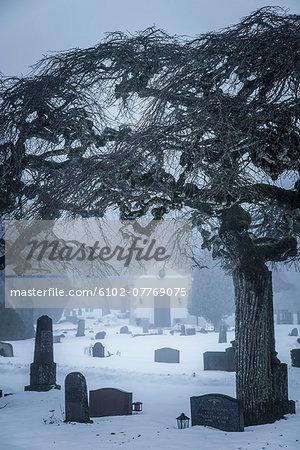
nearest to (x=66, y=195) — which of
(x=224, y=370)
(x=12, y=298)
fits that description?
(x=224, y=370)

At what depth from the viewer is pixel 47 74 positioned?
10.7m

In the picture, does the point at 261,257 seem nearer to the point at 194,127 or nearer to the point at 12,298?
the point at 194,127

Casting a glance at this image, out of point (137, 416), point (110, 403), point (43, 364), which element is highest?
point (43, 364)

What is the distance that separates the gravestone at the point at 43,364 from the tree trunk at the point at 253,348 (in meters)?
8.83

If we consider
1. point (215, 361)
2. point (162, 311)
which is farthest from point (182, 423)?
point (162, 311)

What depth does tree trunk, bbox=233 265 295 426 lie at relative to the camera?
10.5 metres

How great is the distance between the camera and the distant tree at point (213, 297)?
46781 millimetres

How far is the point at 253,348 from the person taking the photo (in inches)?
417

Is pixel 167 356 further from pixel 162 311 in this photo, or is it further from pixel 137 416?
pixel 162 311

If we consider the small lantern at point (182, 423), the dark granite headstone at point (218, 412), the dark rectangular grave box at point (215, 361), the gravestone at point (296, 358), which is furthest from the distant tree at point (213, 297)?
the small lantern at point (182, 423)

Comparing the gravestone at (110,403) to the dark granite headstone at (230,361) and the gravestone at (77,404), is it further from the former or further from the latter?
the dark granite headstone at (230,361)

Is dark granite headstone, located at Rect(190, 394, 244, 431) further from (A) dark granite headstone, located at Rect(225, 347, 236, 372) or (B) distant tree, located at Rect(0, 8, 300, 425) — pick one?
(A) dark granite headstone, located at Rect(225, 347, 236, 372)

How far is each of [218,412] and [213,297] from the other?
36.9 metres

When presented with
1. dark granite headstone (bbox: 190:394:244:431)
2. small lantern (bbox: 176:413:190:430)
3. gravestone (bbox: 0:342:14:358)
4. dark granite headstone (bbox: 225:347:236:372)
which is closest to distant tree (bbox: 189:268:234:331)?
gravestone (bbox: 0:342:14:358)
